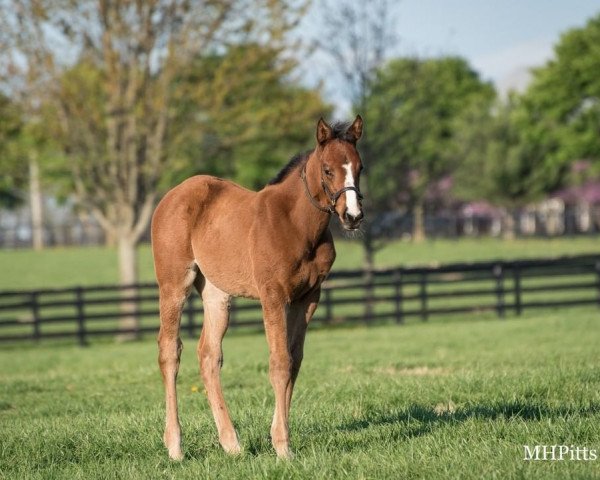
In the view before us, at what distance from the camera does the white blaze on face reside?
505 centimetres

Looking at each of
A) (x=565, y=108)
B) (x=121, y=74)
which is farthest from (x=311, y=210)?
Result: (x=565, y=108)

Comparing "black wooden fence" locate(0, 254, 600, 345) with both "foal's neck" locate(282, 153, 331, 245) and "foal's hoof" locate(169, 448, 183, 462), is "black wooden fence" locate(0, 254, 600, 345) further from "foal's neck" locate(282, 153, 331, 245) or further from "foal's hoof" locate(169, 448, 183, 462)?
"foal's neck" locate(282, 153, 331, 245)

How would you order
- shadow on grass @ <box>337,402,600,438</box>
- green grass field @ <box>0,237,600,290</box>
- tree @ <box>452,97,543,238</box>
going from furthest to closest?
tree @ <box>452,97,543,238</box> < green grass field @ <box>0,237,600,290</box> < shadow on grass @ <box>337,402,600,438</box>

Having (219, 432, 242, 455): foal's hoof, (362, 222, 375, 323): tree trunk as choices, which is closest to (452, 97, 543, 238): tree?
(362, 222, 375, 323): tree trunk

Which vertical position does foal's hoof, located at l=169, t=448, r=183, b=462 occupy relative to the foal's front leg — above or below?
below

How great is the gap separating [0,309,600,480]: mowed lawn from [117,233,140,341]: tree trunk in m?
8.82

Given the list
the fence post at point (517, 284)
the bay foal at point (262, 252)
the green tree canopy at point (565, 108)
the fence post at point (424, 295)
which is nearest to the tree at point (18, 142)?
the fence post at point (424, 295)

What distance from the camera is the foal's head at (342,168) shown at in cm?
510

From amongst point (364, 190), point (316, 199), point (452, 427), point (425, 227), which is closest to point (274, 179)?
point (316, 199)

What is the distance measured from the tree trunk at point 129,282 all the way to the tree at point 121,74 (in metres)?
0.06

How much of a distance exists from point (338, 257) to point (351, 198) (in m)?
42.4

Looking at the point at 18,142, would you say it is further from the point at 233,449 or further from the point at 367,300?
the point at 233,449

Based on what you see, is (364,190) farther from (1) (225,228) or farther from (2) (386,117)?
(1) (225,228)

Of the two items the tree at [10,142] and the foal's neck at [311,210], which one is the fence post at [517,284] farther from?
the foal's neck at [311,210]
